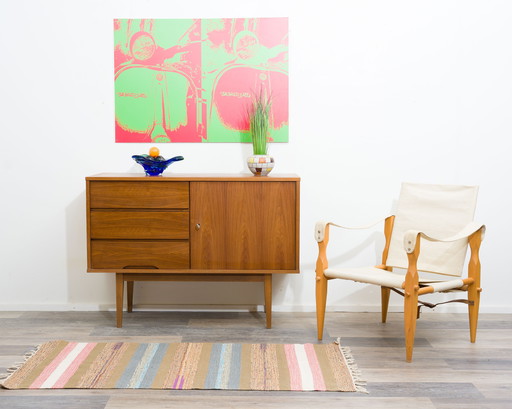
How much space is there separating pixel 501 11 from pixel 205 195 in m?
2.10

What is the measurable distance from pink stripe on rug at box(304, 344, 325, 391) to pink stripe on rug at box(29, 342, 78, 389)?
46.0 inches

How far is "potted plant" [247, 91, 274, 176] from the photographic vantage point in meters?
3.79

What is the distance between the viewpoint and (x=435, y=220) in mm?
3680

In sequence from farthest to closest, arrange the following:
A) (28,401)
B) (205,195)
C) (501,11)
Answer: (501,11) → (205,195) → (28,401)

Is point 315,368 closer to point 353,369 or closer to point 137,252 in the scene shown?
point 353,369

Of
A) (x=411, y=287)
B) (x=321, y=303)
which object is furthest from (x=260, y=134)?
(x=411, y=287)

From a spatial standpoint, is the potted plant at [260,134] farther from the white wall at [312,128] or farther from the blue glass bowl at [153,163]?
the blue glass bowl at [153,163]

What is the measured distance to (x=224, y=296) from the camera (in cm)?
416

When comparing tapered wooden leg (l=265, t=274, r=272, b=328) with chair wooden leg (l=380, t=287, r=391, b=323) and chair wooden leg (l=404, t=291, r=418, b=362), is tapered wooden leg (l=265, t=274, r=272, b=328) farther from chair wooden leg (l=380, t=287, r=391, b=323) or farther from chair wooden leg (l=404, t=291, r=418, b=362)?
chair wooden leg (l=404, t=291, r=418, b=362)

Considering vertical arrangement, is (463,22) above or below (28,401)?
above

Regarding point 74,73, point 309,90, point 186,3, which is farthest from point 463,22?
point 74,73

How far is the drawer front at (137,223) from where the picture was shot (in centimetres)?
368

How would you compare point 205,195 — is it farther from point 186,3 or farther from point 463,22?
point 463,22

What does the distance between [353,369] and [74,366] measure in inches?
50.1
